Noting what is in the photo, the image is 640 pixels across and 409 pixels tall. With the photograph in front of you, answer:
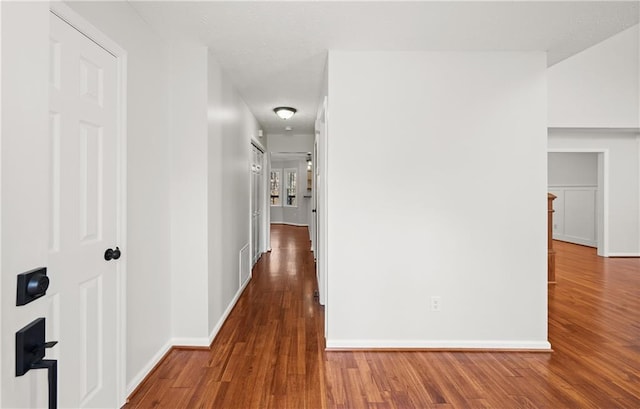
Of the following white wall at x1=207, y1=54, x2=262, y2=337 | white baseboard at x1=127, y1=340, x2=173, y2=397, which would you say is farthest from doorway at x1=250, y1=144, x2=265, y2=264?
white baseboard at x1=127, y1=340, x2=173, y2=397

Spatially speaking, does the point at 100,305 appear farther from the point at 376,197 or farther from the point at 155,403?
the point at 376,197

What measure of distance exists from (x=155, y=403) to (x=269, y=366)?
A: 2.41 feet

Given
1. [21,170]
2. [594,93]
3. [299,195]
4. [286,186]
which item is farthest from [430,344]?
[286,186]

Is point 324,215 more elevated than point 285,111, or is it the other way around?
point 285,111

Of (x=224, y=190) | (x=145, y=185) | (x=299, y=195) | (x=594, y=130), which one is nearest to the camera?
(x=145, y=185)

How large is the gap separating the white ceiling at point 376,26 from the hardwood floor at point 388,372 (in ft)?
7.78

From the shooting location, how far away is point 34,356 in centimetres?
73

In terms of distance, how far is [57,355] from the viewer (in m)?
1.45

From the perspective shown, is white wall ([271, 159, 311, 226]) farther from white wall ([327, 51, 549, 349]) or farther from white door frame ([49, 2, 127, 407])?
white door frame ([49, 2, 127, 407])

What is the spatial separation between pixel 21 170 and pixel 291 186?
11.4 metres

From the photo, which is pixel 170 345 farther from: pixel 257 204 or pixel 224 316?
pixel 257 204

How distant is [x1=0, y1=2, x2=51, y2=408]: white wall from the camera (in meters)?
0.67

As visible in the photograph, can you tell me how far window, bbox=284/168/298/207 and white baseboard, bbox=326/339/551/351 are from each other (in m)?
9.50

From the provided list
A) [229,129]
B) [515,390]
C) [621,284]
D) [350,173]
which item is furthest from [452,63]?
[621,284]
